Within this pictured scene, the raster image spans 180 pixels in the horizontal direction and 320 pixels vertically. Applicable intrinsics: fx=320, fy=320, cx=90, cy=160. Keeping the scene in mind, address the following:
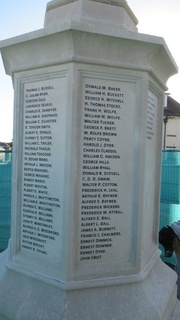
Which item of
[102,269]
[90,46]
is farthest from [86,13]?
[102,269]

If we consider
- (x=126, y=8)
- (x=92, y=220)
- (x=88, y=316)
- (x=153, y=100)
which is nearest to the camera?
(x=88, y=316)

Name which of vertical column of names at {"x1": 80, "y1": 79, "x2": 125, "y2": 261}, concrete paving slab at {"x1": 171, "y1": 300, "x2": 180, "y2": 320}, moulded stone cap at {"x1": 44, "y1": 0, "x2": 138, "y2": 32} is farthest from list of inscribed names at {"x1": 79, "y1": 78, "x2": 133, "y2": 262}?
concrete paving slab at {"x1": 171, "y1": 300, "x2": 180, "y2": 320}

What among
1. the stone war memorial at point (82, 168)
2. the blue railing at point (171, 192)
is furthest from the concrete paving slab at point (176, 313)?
the blue railing at point (171, 192)

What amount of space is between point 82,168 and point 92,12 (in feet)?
4.49

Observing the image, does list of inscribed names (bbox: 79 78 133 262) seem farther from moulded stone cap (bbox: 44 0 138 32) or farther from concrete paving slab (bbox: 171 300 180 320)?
concrete paving slab (bbox: 171 300 180 320)

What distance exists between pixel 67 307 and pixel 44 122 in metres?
1.54

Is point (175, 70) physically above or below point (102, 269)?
above

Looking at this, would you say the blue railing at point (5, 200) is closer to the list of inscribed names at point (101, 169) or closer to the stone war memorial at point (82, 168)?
the stone war memorial at point (82, 168)

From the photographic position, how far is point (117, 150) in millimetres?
2770

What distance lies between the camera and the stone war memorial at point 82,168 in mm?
2594

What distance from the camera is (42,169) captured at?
2852 mm

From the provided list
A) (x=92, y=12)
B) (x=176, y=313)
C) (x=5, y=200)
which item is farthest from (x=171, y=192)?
(x=92, y=12)

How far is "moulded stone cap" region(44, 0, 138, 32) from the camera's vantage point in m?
2.78

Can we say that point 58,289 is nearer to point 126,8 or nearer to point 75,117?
point 75,117
